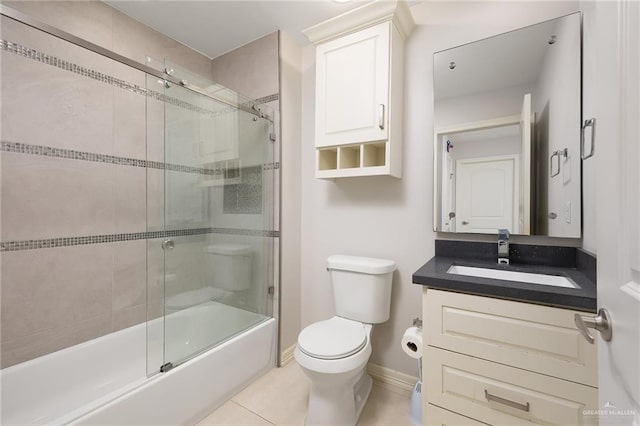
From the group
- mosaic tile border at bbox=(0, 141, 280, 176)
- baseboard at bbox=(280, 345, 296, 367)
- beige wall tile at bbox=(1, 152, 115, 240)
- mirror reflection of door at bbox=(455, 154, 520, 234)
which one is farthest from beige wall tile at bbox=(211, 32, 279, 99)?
baseboard at bbox=(280, 345, 296, 367)

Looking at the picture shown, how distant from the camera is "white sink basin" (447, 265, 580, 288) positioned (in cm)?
121

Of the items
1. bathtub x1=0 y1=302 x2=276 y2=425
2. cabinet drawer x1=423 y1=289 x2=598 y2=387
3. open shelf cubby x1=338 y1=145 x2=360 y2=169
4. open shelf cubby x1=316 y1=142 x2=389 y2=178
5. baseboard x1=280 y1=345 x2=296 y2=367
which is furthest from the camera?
baseboard x1=280 y1=345 x2=296 y2=367

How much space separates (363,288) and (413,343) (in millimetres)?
428

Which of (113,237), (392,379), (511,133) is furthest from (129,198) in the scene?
(511,133)

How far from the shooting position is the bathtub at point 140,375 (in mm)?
1243

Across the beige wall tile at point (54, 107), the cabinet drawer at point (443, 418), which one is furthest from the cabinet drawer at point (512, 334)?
the beige wall tile at point (54, 107)

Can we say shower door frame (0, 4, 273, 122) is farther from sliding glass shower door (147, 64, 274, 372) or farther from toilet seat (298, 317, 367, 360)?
toilet seat (298, 317, 367, 360)

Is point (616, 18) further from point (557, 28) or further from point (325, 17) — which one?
point (325, 17)

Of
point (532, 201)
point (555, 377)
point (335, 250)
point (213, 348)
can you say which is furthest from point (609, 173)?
point (213, 348)

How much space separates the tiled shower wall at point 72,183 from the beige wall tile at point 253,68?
0.57 meters

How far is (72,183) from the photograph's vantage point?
160 centimetres

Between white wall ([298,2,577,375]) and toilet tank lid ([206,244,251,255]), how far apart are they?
1.86ft

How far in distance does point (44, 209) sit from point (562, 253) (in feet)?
8.79

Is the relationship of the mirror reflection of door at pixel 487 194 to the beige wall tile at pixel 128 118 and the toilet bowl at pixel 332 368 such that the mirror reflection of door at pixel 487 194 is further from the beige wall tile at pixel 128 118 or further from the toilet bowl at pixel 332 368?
the beige wall tile at pixel 128 118
